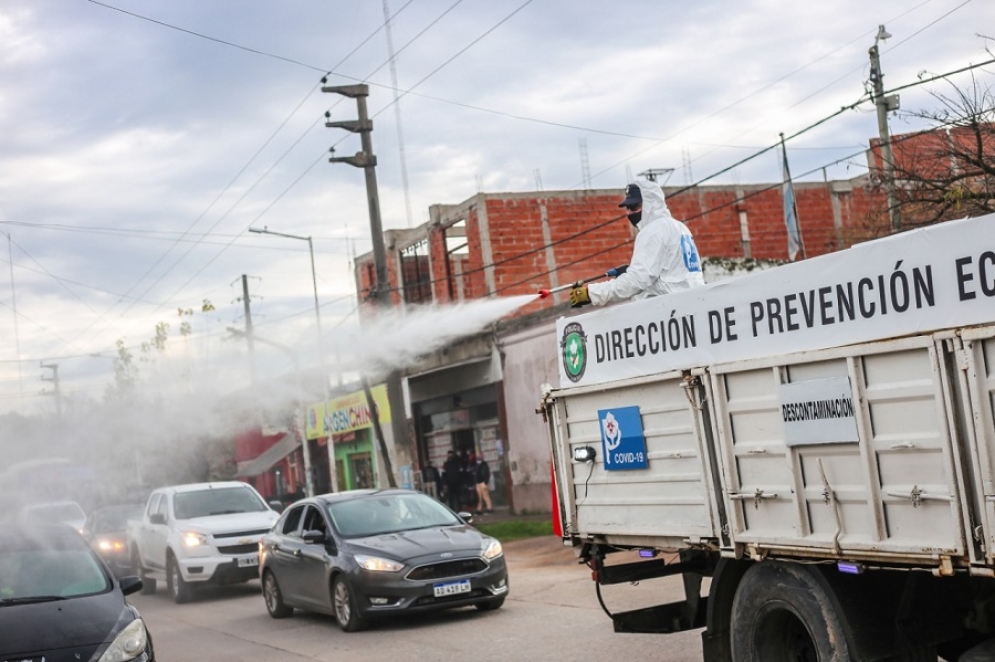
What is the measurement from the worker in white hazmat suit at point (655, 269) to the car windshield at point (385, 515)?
21.4ft

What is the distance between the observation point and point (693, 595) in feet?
24.5

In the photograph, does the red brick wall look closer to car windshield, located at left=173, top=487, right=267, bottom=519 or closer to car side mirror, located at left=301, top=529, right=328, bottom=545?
car windshield, located at left=173, top=487, right=267, bottom=519

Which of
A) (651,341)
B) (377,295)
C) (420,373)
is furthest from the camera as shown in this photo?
(420,373)

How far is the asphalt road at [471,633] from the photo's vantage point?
400 inches

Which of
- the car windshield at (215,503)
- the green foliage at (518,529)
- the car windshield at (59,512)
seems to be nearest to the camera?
the car windshield at (215,503)

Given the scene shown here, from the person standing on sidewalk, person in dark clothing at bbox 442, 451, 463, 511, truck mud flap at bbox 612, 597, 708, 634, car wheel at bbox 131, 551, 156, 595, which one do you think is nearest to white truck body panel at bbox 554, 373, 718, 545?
truck mud flap at bbox 612, 597, 708, 634

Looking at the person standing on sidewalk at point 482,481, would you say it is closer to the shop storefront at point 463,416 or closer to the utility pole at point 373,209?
the shop storefront at point 463,416

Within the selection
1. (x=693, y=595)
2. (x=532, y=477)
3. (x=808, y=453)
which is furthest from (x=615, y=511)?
(x=532, y=477)

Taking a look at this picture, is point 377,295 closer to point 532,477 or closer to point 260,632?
point 532,477

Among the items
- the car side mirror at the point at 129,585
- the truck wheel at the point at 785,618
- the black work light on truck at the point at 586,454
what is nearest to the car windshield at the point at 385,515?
the car side mirror at the point at 129,585

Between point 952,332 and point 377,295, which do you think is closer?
point 952,332

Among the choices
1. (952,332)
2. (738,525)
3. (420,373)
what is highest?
(420,373)

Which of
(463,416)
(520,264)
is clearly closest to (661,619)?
(463,416)

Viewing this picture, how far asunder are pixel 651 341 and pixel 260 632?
837 centimetres
